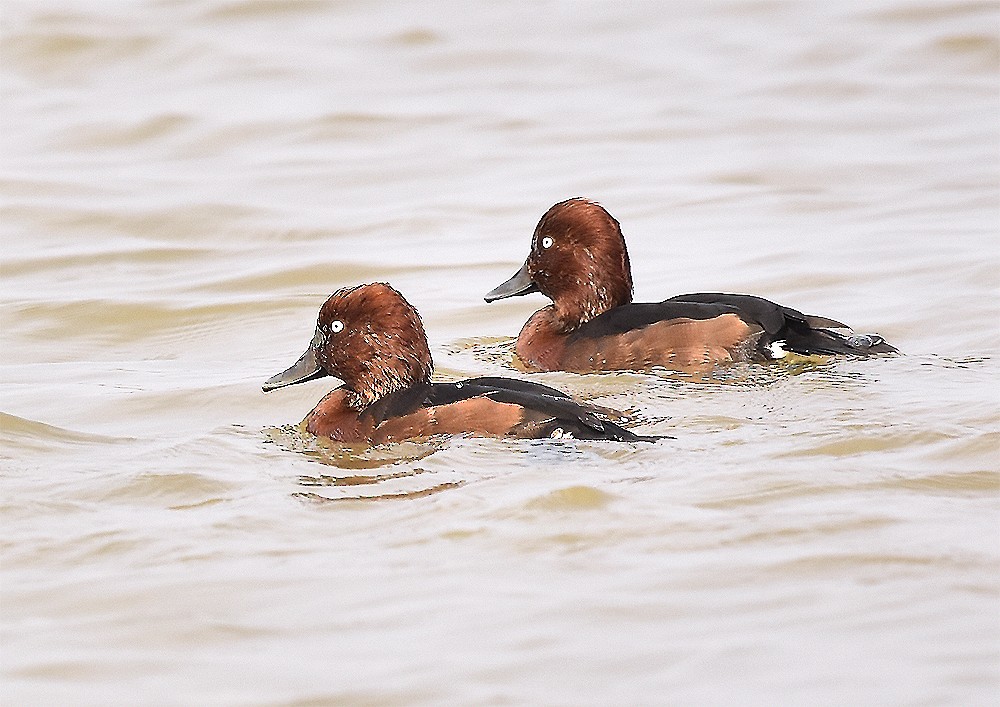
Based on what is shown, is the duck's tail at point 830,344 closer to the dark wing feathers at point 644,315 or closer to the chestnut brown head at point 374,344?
the dark wing feathers at point 644,315

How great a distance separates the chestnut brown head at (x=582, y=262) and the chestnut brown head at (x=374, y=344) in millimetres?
1607

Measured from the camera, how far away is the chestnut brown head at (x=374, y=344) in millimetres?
6844

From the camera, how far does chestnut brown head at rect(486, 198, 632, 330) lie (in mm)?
8383

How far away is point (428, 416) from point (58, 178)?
8.28 metres

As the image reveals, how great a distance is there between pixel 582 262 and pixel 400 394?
1.85 m

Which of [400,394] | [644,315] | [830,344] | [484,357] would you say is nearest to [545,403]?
[400,394]

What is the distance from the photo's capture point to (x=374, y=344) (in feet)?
22.5

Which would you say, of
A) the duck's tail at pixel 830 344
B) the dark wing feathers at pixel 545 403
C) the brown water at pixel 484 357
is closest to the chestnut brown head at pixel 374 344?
the dark wing feathers at pixel 545 403

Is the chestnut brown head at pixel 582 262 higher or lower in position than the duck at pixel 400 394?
higher

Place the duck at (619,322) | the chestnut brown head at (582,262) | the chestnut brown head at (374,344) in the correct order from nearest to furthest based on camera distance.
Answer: the chestnut brown head at (374,344), the duck at (619,322), the chestnut brown head at (582,262)

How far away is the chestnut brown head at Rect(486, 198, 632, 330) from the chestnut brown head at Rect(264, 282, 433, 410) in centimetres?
161

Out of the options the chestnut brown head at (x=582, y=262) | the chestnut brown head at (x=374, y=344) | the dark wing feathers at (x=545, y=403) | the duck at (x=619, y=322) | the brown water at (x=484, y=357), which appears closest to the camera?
the brown water at (x=484, y=357)

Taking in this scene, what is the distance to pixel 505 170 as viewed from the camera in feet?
46.2

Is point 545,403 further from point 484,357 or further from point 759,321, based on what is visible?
point 484,357
